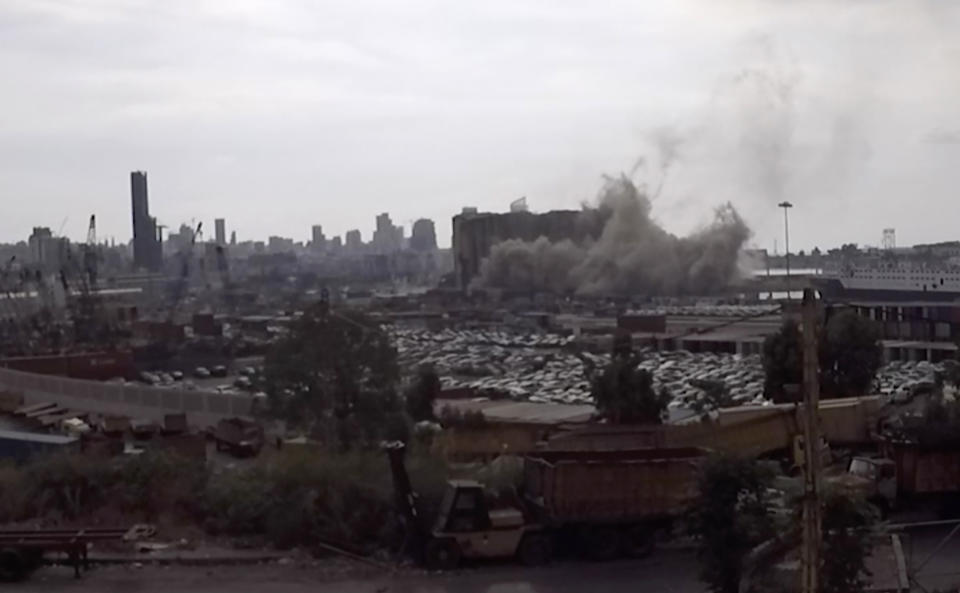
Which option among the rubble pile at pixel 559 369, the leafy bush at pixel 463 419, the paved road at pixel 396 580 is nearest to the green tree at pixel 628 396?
the leafy bush at pixel 463 419

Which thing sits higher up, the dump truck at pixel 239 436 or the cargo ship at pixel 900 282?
the cargo ship at pixel 900 282

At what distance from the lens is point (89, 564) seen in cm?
663

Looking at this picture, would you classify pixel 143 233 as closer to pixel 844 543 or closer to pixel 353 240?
pixel 353 240

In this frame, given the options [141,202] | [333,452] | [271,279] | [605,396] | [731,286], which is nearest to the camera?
[333,452]

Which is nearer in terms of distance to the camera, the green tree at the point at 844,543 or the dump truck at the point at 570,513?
the green tree at the point at 844,543

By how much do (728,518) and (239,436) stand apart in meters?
7.22

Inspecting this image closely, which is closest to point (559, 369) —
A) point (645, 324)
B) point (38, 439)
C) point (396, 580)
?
point (645, 324)

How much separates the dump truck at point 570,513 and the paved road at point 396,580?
0.39 ft

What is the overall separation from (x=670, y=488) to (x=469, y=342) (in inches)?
793

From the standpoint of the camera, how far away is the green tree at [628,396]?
10.1 metres

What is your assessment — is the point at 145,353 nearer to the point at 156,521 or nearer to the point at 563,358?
the point at 563,358

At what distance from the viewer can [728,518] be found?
5.27 meters

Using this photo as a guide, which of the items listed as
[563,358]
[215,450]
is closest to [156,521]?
[215,450]

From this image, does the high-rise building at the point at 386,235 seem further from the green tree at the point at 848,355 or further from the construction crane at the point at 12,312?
the green tree at the point at 848,355
